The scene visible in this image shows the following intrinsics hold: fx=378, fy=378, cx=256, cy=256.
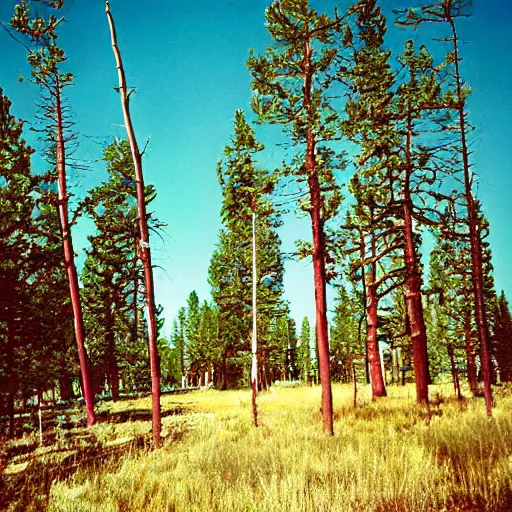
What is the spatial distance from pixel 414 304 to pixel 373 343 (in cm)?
497

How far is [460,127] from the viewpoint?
12.6m

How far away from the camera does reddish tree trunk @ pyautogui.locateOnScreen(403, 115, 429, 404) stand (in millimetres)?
12664

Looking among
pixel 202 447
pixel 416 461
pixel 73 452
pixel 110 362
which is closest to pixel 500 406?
pixel 416 461

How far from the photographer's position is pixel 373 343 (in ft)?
56.7

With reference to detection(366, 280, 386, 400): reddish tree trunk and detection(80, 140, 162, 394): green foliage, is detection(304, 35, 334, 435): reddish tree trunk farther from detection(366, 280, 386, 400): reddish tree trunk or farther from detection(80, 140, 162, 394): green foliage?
detection(80, 140, 162, 394): green foliage

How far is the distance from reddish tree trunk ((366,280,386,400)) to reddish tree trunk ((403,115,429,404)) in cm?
401

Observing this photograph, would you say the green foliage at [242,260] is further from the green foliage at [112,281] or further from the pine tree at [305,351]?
the pine tree at [305,351]

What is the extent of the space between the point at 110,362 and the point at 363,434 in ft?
72.9

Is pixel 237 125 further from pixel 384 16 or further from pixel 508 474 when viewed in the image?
pixel 508 474

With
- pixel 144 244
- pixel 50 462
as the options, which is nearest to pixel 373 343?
pixel 144 244

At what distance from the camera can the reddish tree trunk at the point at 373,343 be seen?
17.3 m

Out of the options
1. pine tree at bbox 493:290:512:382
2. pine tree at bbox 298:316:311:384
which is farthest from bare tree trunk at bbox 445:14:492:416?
pine tree at bbox 298:316:311:384

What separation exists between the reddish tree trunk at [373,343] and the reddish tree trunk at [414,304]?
401 cm

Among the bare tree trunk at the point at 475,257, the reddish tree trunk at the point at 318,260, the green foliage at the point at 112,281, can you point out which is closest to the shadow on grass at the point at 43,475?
the reddish tree trunk at the point at 318,260
